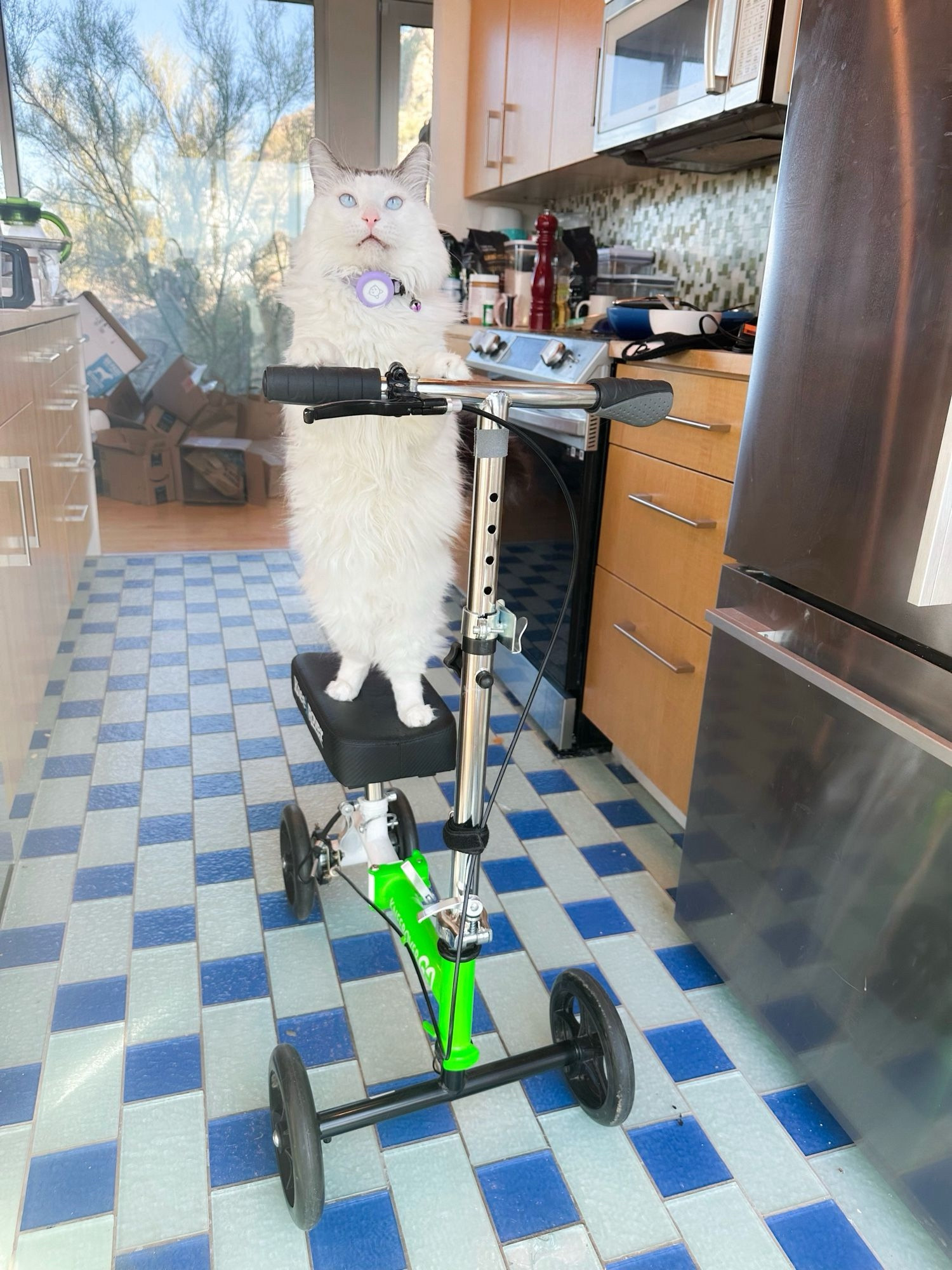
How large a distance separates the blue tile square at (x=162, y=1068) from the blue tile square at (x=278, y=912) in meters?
0.27

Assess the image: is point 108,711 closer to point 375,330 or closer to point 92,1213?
point 92,1213

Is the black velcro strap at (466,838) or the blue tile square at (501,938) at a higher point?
the black velcro strap at (466,838)

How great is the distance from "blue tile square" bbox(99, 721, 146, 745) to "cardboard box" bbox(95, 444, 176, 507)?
2.32 m

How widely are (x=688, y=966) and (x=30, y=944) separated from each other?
1.10 m

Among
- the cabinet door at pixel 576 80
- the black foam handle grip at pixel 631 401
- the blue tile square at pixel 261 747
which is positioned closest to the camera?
the black foam handle grip at pixel 631 401

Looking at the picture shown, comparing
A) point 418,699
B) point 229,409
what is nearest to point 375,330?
point 418,699

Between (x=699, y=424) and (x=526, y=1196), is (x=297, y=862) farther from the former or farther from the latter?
(x=699, y=424)

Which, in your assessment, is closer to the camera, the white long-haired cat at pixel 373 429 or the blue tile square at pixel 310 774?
the white long-haired cat at pixel 373 429

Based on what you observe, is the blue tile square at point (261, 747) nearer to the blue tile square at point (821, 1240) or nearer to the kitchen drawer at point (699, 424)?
the kitchen drawer at point (699, 424)

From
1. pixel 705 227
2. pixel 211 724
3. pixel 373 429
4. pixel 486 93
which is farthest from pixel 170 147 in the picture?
pixel 373 429

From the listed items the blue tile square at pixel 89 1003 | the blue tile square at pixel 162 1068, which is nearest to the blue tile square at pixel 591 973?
the blue tile square at pixel 162 1068

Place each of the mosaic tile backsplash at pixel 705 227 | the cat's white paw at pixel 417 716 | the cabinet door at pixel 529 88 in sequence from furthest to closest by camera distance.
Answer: the cabinet door at pixel 529 88
the mosaic tile backsplash at pixel 705 227
the cat's white paw at pixel 417 716

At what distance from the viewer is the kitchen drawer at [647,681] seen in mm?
1686

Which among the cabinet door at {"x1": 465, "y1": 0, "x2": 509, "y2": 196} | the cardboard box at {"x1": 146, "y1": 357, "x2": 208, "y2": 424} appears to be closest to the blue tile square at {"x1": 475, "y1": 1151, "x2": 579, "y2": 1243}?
the cabinet door at {"x1": 465, "y1": 0, "x2": 509, "y2": 196}
